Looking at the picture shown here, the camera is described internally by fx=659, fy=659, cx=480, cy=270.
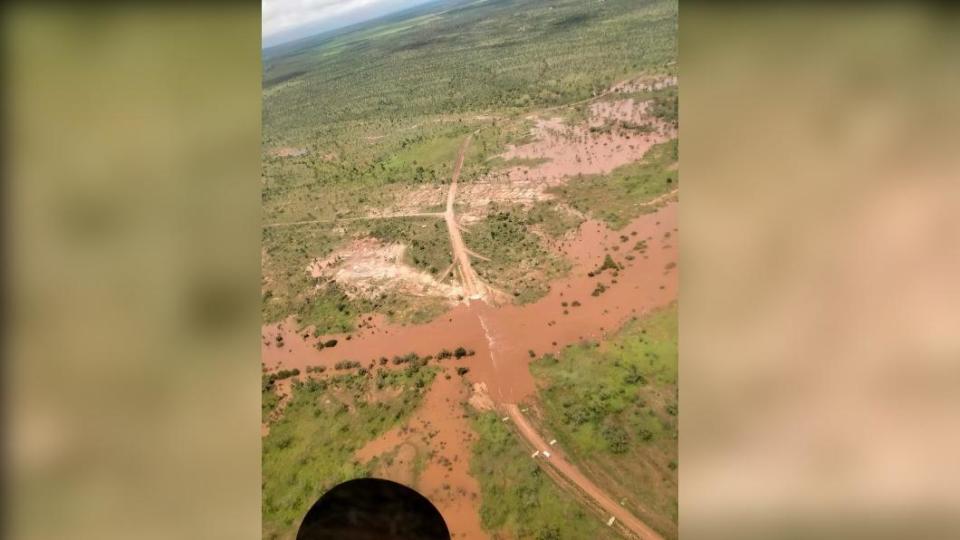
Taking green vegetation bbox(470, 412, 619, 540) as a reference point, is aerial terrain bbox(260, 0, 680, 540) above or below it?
above

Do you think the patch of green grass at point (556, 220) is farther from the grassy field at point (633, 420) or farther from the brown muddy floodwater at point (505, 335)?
the grassy field at point (633, 420)

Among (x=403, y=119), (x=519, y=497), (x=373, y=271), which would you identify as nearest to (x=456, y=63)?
(x=403, y=119)

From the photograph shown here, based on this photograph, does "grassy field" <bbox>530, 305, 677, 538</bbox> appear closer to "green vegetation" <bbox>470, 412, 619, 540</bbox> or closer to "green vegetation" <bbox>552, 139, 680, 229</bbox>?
"green vegetation" <bbox>470, 412, 619, 540</bbox>
